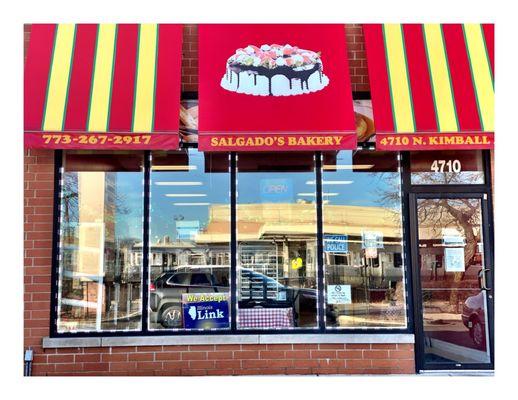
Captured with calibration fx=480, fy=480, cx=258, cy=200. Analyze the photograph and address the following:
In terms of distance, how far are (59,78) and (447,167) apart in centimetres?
550

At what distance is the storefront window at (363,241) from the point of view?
6.80 metres

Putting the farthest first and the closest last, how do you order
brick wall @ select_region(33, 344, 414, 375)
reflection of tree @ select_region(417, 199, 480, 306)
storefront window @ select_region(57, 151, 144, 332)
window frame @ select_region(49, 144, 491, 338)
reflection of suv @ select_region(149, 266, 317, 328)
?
reflection of tree @ select_region(417, 199, 480, 306) → reflection of suv @ select_region(149, 266, 317, 328) → storefront window @ select_region(57, 151, 144, 332) → window frame @ select_region(49, 144, 491, 338) → brick wall @ select_region(33, 344, 414, 375)

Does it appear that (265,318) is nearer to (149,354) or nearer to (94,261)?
(149,354)

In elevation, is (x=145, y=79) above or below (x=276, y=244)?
above

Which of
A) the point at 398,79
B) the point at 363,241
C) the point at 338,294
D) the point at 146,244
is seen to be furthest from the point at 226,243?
the point at 398,79

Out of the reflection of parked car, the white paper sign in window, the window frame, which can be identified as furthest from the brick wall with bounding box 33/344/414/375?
the reflection of parked car

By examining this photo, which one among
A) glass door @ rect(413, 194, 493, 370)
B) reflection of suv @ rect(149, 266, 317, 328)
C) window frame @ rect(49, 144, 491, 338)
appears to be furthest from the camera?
glass door @ rect(413, 194, 493, 370)

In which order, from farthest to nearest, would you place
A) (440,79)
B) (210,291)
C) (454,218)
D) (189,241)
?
(189,241) → (454,218) → (210,291) → (440,79)

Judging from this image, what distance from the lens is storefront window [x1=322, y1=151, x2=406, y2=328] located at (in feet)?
22.3

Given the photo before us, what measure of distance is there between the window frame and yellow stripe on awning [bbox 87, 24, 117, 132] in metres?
0.95

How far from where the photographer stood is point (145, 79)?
6.32 meters

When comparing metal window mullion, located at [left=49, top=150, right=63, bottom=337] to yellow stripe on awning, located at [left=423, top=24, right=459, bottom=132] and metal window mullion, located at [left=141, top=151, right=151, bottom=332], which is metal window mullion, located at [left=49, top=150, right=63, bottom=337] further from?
yellow stripe on awning, located at [left=423, top=24, right=459, bottom=132]

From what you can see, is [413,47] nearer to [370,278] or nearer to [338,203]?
[338,203]

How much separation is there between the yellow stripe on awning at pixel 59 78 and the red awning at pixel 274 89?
1742mm
